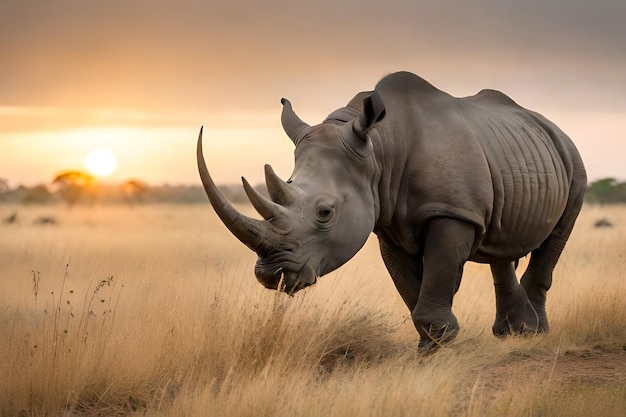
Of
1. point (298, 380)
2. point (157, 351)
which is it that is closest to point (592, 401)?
point (298, 380)

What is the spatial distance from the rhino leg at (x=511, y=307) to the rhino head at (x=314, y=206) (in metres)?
2.38

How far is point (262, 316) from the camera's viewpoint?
8398 millimetres

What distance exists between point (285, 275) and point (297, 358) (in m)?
0.76

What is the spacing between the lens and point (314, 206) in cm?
804

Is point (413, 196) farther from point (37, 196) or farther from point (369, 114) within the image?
point (37, 196)

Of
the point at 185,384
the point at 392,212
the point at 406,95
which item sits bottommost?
the point at 185,384

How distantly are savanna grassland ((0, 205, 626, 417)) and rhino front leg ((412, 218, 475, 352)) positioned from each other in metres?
0.19

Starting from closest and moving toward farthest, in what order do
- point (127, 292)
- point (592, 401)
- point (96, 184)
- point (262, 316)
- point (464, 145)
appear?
1. point (592, 401)
2. point (262, 316)
3. point (464, 145)
4. point (127, 292)
5. point (96, 184)

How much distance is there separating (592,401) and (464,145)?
2.61m

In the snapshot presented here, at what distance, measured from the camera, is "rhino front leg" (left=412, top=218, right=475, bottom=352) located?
28.8 feet

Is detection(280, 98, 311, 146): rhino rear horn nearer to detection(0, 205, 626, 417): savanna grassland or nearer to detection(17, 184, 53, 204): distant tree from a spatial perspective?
detection(0, 205, 626, 417): savanna grassland

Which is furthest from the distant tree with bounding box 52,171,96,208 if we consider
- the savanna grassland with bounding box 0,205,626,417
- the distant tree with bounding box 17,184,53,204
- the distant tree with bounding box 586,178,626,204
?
the savanna grassland with bounding box 0,205,626,417

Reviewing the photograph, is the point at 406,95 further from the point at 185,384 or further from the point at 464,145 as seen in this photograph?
the point at 185,384

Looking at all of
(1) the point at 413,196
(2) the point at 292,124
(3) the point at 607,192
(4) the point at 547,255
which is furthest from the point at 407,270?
(3) the point at 607,192
